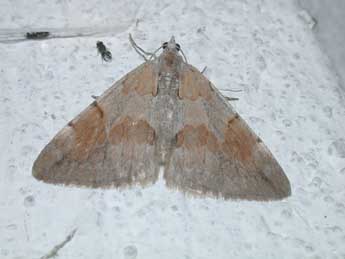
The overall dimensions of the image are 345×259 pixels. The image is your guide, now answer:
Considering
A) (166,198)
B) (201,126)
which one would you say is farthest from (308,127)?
(166,198)

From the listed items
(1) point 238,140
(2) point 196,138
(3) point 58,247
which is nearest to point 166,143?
(2) point 196,138

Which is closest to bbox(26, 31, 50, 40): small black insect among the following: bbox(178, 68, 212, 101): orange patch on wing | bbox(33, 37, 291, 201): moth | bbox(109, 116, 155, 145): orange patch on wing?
bbox(33, 37, 291, 201): moth

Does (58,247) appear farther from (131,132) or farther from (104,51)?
(104,51)

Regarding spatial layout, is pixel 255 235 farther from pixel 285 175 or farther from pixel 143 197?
pixel 143 197

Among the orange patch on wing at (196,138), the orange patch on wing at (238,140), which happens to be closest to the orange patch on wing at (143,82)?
the orange patch on wing at (196,138)

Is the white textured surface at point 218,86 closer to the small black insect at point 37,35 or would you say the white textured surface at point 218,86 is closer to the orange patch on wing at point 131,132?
the small black insect at point 37,35
